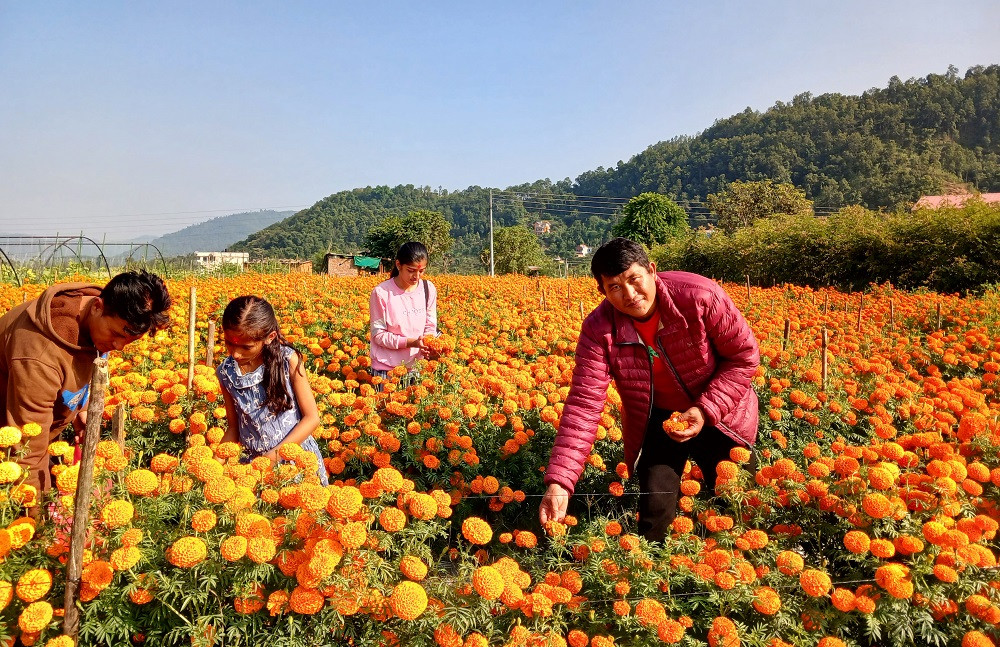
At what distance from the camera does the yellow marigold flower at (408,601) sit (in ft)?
4.25

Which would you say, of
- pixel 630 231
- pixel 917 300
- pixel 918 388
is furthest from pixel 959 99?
pixel 918 388

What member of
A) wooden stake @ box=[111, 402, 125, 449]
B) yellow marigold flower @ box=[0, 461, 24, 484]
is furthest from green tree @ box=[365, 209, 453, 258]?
yellow marigold flower @ box=[0, 461, 24, 484]

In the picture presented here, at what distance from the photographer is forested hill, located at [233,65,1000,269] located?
45656mm

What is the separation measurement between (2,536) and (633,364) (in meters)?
1.91

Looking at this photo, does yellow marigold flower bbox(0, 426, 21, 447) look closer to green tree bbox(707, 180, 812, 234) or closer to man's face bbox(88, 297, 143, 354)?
man's face bbox(88, 297, 143, 354)

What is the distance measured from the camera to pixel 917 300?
709 cm

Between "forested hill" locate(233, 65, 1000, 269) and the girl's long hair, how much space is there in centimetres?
3241

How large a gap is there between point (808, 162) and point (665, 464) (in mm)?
57163

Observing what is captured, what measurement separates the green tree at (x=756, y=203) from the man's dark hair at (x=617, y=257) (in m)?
29.1

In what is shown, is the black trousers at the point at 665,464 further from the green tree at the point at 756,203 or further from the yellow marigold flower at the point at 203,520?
the green tree at the point at 756,203

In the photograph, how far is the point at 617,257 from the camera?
2104 mm

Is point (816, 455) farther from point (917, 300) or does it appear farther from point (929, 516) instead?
point (917, 300)

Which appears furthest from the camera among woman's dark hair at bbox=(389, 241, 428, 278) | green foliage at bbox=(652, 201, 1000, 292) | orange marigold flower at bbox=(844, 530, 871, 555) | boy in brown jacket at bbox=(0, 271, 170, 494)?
green foliage at bbox=(652, 201, 1000, 292)

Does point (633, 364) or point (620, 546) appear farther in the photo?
point (633, 364)
